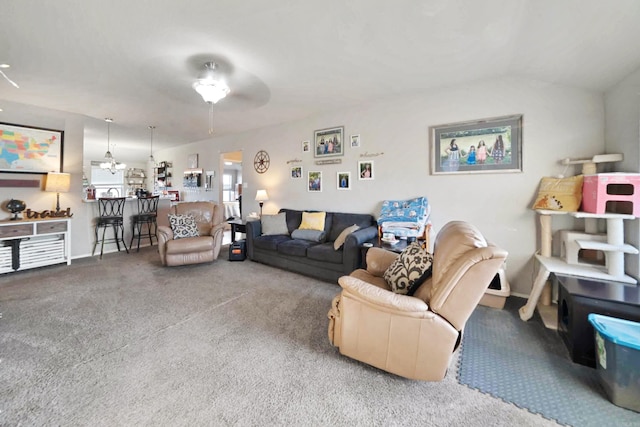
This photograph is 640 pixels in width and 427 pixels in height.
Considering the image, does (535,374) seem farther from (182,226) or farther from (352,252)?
(182,226)

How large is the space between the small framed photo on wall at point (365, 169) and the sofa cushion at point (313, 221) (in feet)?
2.73

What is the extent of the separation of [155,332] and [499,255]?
251 cm

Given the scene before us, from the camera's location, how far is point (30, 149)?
12.9ft

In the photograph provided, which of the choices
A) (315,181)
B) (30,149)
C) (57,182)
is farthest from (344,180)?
(30,149)

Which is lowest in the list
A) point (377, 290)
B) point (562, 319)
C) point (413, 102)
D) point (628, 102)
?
point (562, 319)

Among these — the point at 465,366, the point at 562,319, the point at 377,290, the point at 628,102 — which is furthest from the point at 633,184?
the point at 377,290

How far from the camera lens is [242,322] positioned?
89.3 inches

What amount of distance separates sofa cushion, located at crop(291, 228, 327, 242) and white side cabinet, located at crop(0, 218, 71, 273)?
3578 mm

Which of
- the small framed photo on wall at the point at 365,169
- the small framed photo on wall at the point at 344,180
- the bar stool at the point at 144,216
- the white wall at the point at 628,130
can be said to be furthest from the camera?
the bar stool at the point at 144,216

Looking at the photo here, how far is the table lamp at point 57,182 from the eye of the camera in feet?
12.8

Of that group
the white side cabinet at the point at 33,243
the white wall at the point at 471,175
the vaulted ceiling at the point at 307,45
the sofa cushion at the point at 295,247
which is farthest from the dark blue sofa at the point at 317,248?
the white side cabinet at the point at 33,243

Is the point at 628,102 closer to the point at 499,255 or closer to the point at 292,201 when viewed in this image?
the point at 499,255

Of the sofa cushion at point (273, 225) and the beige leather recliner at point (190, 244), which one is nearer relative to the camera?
the beige leather recliner at point (190, 244)

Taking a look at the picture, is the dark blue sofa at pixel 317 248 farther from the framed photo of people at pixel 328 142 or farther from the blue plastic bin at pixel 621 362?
the blue plastic bin at pixel 621 362
